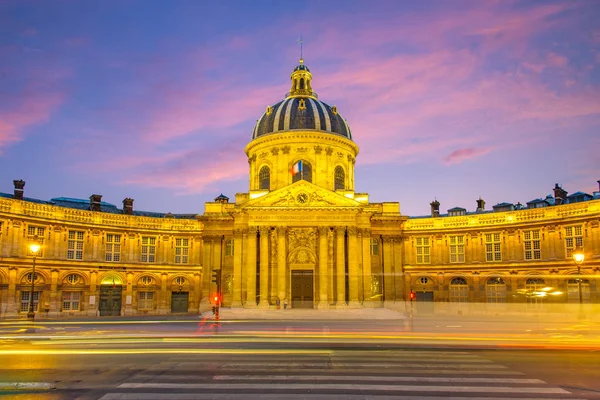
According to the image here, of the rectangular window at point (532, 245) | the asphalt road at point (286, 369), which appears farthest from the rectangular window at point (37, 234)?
the rectangular window at point (532, 245)

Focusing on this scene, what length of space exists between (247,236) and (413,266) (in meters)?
21.6

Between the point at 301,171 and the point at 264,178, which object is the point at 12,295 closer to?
the point at 264,178

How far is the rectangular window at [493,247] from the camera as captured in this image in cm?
6372

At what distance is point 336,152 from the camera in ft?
227

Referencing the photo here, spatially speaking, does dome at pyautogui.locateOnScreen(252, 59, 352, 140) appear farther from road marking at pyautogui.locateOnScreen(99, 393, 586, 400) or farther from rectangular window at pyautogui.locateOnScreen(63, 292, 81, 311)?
road marking at pyautogui.locateOnScreen(99, 393, 586, 400)

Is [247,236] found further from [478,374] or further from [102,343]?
[478,374]

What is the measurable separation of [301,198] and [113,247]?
23.2 meters

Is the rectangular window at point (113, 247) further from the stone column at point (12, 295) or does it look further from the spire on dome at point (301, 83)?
the spire on dome at point (301, 83)

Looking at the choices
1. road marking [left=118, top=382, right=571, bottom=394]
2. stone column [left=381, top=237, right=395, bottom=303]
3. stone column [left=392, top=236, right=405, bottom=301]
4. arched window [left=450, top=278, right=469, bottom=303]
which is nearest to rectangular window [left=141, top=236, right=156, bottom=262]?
stone column [left=381, top=237, right=395, bottom=303]

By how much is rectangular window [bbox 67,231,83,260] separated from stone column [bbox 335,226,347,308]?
2842 centimetres

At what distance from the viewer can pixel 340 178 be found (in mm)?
69625

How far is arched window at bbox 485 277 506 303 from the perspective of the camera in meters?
62.8

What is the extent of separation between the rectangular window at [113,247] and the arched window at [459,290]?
39.6 meters

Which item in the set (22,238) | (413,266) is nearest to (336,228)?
(413,266)
